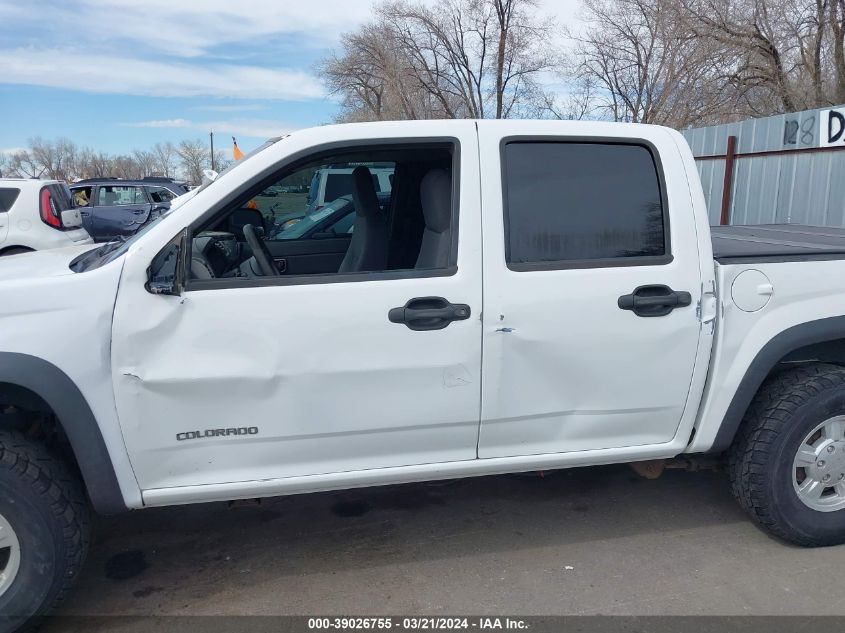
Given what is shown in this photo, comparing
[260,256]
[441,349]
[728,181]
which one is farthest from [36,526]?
[728,181]

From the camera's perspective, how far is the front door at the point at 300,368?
2689mm

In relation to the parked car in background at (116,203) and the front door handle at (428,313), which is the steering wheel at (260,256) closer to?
the front door handle at (428,313)

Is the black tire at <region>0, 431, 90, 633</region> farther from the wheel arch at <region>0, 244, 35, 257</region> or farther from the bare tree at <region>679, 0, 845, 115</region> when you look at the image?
the bare tree at <region>679, 0, 845, 115</region>

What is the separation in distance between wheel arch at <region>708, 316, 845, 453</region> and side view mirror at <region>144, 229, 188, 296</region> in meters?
2.41

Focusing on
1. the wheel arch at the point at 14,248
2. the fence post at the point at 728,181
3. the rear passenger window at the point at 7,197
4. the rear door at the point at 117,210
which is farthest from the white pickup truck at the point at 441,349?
the rear door at the point at 117,210

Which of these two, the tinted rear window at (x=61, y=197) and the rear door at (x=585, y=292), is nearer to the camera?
the rear door at (x=585, y=292)

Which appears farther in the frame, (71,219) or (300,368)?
(71,219)

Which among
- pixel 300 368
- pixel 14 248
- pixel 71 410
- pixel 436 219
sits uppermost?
pixel 436 219

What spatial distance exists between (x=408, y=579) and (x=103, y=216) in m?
15.5

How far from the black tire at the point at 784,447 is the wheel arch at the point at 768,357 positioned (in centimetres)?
9

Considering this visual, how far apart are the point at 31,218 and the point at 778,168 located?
11032mm

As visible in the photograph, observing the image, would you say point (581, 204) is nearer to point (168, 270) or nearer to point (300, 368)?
point (300, 368)

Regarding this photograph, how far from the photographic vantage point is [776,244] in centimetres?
360

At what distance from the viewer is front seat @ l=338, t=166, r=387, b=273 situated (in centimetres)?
357
